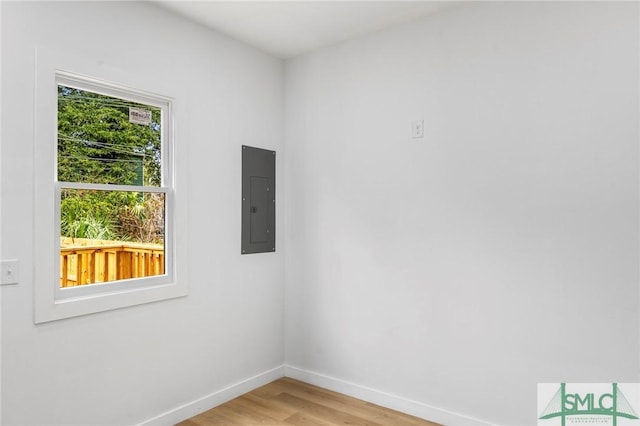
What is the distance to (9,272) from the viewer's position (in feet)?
6.58

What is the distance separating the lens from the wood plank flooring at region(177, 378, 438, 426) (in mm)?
2746

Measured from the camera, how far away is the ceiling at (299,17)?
266cm

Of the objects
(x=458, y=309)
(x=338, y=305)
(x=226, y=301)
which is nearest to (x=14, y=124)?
(x=226, y=301)

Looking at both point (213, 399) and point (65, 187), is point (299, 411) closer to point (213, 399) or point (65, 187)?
point (213, 399)

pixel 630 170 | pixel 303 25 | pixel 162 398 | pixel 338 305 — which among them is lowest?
pixel 162 398

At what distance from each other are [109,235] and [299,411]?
1691mm

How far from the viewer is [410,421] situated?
2.76 metres

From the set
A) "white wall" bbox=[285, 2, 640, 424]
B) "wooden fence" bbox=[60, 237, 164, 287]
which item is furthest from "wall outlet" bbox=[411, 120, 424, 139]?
"wooden fence" bbox=[60, 237, 164, 287]

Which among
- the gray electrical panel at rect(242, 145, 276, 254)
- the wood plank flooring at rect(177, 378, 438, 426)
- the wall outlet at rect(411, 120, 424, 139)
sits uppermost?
the wall outlet at rect(411, 120, 424, 139)

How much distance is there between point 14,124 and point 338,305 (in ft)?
7.58

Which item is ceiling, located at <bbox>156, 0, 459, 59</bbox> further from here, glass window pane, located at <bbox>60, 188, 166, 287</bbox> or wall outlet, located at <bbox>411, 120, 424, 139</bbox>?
glass window pane, located at <bbox>60, 188, 166, 287</bbox>

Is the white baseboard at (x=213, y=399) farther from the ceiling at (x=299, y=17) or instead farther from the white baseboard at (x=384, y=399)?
the ceiling at (x=299, y=17)

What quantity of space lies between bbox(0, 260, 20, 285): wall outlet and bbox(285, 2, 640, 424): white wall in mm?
1951

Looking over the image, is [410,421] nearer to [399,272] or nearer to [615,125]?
[399,272]
